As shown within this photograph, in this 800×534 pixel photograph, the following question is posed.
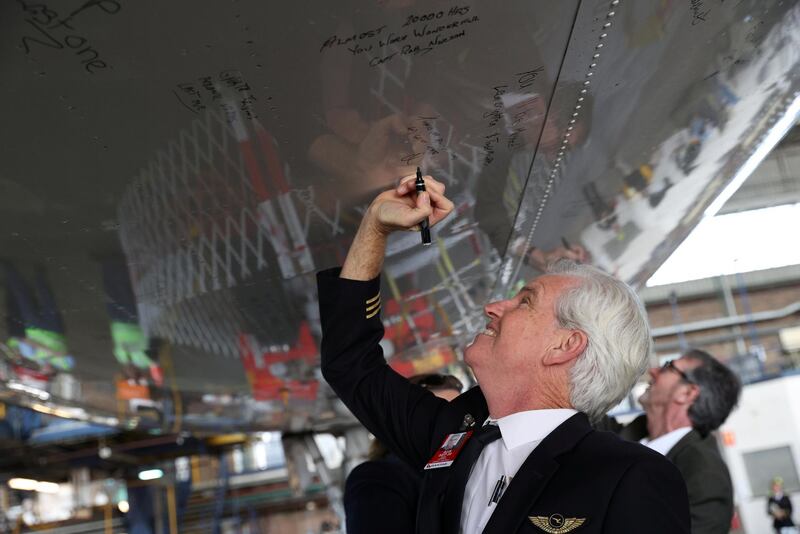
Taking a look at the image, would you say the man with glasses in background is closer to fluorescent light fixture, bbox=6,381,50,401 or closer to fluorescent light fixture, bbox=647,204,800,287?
fluorescent light fixture, bbox=647,204,800,287

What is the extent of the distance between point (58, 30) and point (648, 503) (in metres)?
1.63

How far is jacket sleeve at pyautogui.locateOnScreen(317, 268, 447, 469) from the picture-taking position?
2.47m

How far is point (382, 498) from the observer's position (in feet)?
9.41

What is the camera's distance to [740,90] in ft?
10.7

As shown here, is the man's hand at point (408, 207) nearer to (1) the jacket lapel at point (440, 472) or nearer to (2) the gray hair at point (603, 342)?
(2) the gray hair at point (603, 342)

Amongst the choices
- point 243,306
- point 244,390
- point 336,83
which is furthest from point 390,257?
point 244,390

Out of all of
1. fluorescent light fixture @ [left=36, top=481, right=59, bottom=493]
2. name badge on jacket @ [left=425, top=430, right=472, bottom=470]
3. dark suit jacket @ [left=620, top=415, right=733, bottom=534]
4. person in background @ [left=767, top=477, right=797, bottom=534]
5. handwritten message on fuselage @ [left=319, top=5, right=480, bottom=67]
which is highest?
fluorescent light fixture @ [left=36, top=481, right=59, bottom=493]

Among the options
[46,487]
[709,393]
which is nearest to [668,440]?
[709,393]

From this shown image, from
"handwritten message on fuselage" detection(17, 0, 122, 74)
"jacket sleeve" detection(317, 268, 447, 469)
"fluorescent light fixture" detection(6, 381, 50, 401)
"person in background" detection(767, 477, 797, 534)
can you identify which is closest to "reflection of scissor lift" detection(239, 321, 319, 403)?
"fluorescent light fixture" detection(6, 381, 50, 401)

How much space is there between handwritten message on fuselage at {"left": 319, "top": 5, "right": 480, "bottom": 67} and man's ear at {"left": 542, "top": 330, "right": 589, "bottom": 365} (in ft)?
2.72

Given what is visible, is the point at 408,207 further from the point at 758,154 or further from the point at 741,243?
the point at 741,243

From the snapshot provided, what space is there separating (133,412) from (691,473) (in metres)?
6.35

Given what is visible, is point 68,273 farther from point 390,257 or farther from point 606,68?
point 606,68

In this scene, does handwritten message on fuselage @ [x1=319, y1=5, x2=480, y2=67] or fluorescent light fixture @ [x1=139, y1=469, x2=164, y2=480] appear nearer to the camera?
handwritten message on fuselage @ [x1=319, y1=5, x2=480, y2=67]
